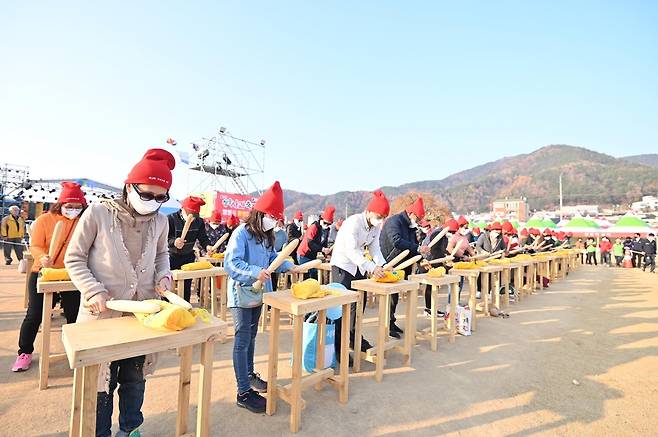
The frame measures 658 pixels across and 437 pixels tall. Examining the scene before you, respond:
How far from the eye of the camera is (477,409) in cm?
314

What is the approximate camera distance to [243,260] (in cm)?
286

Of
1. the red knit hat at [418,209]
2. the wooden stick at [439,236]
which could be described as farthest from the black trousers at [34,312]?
the wooden stick at [439,236]

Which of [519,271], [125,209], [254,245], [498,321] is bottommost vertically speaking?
[498,321]

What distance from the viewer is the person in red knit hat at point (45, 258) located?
3461mm

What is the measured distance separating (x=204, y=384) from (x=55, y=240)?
261 centimetres

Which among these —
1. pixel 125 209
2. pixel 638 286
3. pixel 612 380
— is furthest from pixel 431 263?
pixel 638 286

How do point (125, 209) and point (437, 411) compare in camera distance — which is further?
point (437, 411)

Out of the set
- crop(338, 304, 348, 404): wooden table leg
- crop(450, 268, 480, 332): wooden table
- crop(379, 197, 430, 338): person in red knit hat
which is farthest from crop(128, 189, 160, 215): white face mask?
crop(450, 268, 480, 332): wooden table

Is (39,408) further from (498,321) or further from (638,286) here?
(638,286)

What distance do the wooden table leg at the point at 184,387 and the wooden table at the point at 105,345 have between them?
20cm

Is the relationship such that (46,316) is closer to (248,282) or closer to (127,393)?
(127,393)

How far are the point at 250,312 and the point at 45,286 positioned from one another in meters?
1.90

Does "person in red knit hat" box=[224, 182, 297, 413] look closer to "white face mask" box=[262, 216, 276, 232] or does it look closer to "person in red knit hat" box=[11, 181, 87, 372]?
"white face mask" box=[262, 216, 276, 232]

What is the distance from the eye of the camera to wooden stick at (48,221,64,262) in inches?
135
